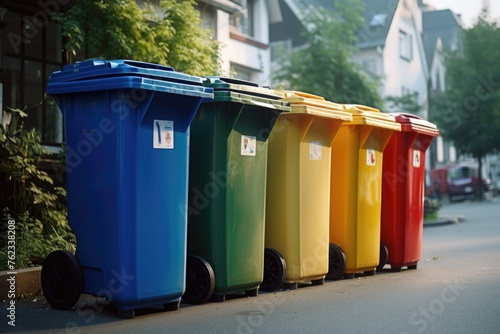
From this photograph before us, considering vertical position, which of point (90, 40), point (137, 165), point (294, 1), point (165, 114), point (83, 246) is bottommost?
point (83, 246)

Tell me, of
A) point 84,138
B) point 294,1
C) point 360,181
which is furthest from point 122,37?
point 294,1

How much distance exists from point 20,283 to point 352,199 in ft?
11.4

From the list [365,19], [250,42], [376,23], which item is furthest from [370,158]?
[365,19]

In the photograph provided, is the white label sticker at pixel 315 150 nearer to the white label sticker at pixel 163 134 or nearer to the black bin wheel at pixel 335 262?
the black bin wheel at pixel 335 262

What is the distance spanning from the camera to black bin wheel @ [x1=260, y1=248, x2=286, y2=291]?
764cm

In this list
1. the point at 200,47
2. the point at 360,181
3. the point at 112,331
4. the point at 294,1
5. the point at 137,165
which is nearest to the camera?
the point at 112,331

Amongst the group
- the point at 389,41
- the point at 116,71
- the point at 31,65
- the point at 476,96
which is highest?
the point at 389,41

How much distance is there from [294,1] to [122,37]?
25.6 metres

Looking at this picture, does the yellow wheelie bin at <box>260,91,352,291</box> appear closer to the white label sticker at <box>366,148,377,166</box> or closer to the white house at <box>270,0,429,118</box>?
the white label sticker at <box>366,148,377,166</box>

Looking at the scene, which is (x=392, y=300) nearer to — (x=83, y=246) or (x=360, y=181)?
(x=360, y=181)

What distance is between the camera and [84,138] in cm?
639

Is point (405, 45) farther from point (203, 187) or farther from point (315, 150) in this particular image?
point (203, 187)

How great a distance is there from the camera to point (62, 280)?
21.5 ft

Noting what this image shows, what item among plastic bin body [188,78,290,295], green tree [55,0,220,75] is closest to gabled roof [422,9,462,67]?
green tree [55,0,220,75]
